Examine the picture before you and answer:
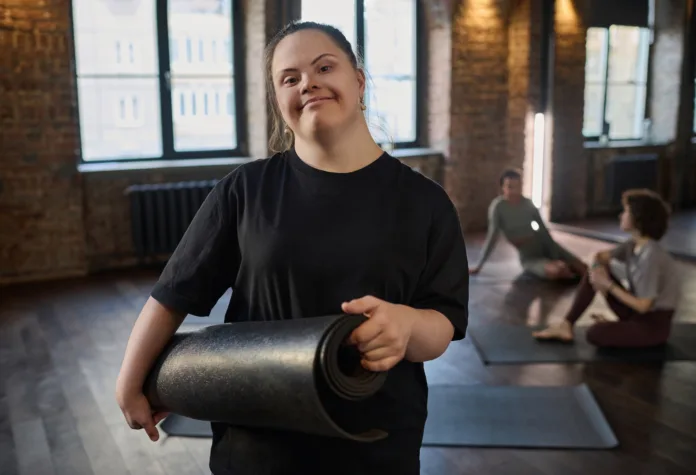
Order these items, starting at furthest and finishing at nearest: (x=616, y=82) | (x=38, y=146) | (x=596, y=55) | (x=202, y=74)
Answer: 1. (x=616, y=82)
2. (x=596, y=55)
3. (x=202, y=74)
4. (x=38, y=146)

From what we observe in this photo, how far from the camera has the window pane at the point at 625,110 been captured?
30.6 feet

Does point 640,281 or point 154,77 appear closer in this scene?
point 640,281

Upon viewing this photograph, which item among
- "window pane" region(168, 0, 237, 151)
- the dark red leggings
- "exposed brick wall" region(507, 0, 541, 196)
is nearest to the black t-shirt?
the dark red leggings

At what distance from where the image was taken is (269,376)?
110 cm

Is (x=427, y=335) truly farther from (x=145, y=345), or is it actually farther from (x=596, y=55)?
(x=596, y=55)

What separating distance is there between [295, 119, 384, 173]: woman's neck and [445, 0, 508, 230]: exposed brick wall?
6.81m

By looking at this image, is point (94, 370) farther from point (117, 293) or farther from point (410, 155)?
point (410, 155)

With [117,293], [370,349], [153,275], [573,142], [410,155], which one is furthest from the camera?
[573,142]

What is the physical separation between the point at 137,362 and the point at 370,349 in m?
0.43

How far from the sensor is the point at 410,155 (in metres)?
7.91

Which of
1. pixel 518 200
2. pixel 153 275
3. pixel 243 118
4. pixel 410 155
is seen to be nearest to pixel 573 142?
pixel 410 155

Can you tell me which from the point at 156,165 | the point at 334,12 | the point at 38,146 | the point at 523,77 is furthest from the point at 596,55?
the point at 38,146

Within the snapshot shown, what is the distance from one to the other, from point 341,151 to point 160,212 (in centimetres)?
534

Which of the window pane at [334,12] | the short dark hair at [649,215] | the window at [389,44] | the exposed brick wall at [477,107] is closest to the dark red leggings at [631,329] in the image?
the short dark hair at [649,215]
